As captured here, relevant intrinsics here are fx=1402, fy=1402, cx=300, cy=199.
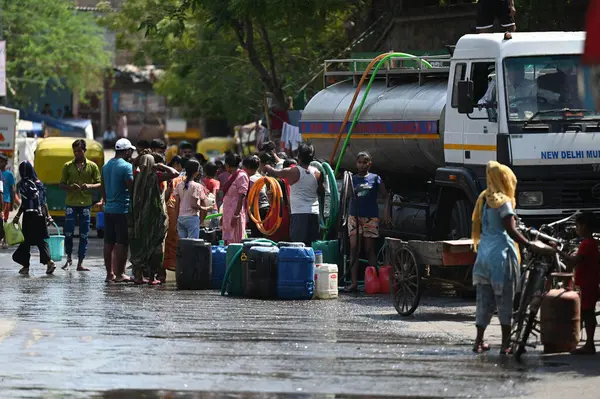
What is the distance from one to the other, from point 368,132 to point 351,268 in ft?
10.2

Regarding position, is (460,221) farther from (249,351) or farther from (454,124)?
(249,351)

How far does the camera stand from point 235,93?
44406 millimetres

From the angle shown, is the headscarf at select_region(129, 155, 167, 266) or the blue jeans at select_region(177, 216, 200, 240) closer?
the headscarf at select_region(129, 155, 167, 266)

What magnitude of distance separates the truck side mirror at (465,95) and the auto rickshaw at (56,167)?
14.6 m

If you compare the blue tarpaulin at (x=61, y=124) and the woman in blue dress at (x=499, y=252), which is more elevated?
the blue tarpaulin at (x=61, y=124)

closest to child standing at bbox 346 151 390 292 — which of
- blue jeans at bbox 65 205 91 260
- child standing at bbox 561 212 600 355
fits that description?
blue jeans at bbox 65 205 91 260

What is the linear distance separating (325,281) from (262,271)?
786 mm

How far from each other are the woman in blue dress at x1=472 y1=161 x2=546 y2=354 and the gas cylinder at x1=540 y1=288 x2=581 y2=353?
32 cm

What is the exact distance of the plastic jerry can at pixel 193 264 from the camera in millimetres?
18219

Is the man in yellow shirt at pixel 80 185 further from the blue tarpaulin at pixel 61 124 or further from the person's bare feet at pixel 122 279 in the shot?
the blue tarpaulin at pixel 61 124

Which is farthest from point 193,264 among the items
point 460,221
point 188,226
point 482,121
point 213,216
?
point 482,121

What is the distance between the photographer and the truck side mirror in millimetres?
16531

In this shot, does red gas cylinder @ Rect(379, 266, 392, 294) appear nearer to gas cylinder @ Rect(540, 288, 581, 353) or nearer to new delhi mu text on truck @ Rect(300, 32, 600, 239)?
new delhi mu text on truck @ Rect(300, 32, 600, 239)

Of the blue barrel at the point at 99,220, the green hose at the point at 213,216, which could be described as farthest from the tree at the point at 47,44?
the green hose at the point at 213,216
